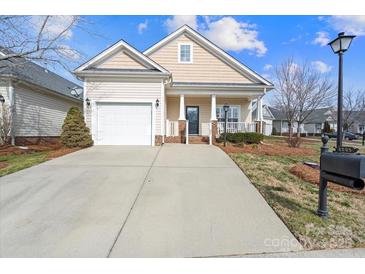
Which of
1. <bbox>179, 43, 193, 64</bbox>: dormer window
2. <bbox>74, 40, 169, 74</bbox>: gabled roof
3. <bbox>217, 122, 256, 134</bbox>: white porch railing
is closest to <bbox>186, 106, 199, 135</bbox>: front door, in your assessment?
<bbox>217, 122, 256, 134</bbox>: white porch railing

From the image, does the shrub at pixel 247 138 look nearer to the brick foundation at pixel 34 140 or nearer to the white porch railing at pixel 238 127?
the white porch railing at pixel 238 127

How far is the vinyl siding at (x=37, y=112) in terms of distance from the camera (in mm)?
13758

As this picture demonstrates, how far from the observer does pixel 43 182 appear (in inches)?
231

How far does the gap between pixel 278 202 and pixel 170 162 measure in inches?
160

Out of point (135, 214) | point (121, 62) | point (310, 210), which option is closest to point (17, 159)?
point (121, 62)

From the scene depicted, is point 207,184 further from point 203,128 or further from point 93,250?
point 203,128

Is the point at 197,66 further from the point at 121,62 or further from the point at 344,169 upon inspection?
the point at 344,169

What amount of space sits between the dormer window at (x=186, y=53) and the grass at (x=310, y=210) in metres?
10.4

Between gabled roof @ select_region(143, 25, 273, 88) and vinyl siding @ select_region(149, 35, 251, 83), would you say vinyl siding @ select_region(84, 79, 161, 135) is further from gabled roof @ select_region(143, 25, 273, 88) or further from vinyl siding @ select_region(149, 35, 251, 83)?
gabled roof @ select_region(143, 25, 273, 88)

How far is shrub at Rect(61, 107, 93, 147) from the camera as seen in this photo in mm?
11039

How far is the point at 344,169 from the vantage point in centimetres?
354

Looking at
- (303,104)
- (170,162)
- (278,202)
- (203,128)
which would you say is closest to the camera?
(278,202)

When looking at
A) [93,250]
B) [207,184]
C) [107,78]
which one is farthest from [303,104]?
[93,250]

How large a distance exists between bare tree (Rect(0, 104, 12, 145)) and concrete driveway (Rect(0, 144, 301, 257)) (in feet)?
24.2
